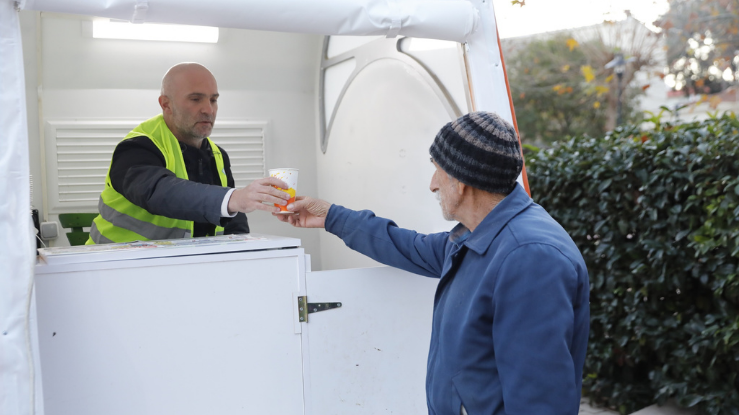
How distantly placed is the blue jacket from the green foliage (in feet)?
61.4

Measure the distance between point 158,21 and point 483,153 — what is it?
1.19 metres

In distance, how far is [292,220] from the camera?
2.68 meters

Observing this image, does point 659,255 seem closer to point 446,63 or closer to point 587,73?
point 446,63

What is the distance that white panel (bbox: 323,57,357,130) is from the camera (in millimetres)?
4023

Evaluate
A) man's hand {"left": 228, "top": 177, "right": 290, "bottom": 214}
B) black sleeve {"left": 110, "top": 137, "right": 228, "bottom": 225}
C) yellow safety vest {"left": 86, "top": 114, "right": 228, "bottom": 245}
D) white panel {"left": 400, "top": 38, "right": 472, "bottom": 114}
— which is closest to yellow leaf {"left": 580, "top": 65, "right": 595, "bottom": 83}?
white panel {"left": 400, "top": 38, "right": 472, "bottom": 114}

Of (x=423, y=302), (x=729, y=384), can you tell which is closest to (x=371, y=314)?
(x=423, y=302)

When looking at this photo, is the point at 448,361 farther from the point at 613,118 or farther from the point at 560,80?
the point at 560,80

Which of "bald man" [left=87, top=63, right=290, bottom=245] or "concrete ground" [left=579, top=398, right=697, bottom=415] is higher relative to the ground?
"bald man" [left=87, top=63, right=290, bottom=245]

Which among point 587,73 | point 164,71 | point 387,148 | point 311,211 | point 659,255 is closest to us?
point 311,211

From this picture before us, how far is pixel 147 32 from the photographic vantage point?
4.08 metres

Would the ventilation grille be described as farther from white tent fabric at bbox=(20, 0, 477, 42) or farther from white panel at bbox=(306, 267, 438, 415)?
white panel at bbox=(306, 267, 438, 415)

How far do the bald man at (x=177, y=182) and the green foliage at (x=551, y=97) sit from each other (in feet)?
56.9

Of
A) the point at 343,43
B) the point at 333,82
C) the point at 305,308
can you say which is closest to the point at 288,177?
the point at 305,308

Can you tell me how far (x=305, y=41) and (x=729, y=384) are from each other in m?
3.34
